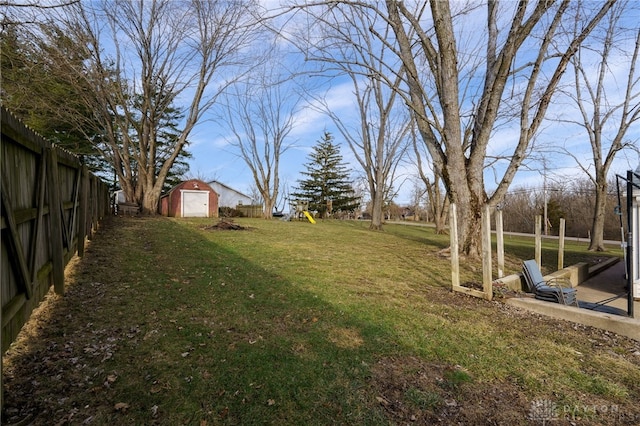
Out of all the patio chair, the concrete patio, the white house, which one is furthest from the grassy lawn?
the white house

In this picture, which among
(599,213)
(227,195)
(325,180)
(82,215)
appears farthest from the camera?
(227,195)

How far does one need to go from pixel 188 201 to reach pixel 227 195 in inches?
597

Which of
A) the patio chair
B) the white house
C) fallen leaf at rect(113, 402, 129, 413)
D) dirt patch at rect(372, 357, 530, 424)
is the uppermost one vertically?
the white house

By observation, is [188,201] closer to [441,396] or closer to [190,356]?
[190,356]

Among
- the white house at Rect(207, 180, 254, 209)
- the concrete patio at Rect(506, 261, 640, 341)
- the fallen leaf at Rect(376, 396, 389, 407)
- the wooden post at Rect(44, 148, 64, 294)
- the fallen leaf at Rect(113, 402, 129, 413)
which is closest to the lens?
the fallen leaf at Rect(113, 402, 129, 413)

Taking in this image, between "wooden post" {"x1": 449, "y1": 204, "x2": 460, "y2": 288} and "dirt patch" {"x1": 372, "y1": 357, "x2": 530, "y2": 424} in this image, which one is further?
"wooden post" {"x1": 449, "y1": 204, "x2": 460, "y2": 288}

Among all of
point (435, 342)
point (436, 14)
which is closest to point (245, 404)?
point (435, 342)

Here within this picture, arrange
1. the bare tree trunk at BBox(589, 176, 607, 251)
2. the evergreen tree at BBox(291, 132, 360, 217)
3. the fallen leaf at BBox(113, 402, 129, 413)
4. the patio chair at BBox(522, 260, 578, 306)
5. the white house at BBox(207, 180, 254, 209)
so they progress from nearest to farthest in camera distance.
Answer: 1. the fallen leaf at BBox(113, 402, 129, 413)
2. the patio chair at BBox(522, 260, 578, 306)
3. the bare tree trunk at BBox(589, 176, 607, 251)
4. the evergreen tree at BBox(291, 132, 360, 217)
5. the white house at BBox(207, 180, 254, 209)

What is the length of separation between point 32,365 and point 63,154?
321cm

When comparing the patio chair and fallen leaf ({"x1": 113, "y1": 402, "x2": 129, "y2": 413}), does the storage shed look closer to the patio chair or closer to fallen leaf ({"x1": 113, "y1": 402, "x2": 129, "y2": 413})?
the patio chair

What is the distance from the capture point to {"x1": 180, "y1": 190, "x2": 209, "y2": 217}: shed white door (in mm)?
25234

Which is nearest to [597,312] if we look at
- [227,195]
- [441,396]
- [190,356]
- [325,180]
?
[441,396]

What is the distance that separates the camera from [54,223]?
12.5 feet

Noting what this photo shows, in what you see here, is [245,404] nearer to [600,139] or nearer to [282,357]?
[282,357]
